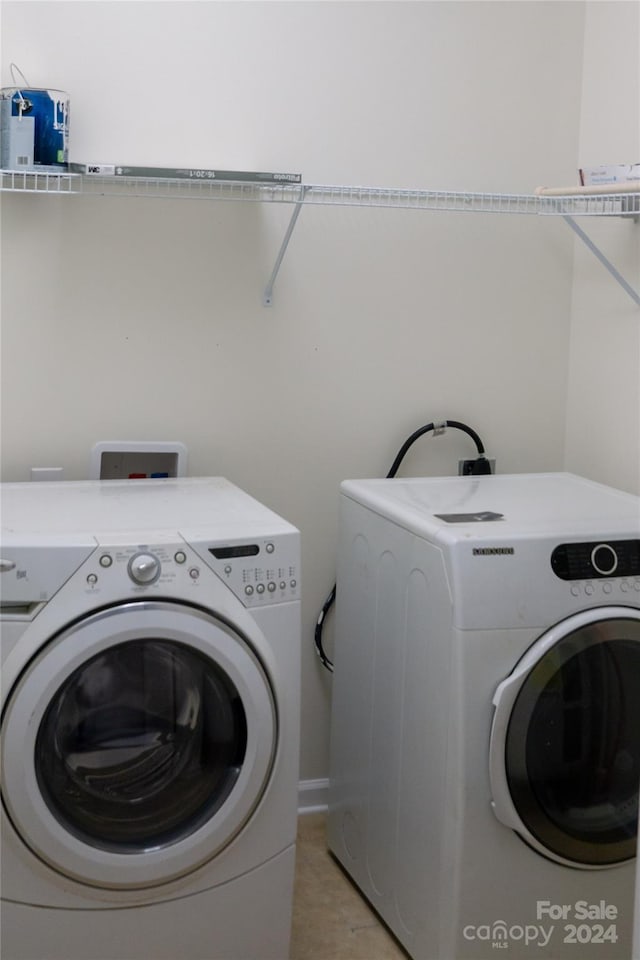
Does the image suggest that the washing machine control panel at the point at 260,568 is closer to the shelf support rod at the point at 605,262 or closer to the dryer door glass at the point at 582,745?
the dryer door glass at the point at 582,745

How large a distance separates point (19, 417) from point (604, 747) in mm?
1405

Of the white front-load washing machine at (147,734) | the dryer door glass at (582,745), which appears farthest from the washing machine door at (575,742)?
the white front-load washing machine at (147,734)

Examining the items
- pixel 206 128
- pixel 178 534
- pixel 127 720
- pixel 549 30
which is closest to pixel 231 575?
pixel 178 534

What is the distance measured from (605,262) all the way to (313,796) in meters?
1.52

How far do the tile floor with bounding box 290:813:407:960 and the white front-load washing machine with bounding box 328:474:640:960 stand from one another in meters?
0.08

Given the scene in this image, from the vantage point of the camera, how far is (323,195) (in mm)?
2447

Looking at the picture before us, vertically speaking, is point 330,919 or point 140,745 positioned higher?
point 140,745

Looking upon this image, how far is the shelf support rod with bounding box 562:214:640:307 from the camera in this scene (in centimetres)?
247

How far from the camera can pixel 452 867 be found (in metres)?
1.95

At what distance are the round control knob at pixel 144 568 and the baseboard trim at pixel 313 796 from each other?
1149mm

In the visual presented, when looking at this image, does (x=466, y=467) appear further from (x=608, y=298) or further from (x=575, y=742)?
(x=575, y=742)

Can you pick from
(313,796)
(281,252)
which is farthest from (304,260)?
(313,796)

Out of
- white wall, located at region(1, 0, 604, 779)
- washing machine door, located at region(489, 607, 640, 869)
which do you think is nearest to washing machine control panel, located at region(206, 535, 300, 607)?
washing machine door, located at region(489, 607, 640, 869)

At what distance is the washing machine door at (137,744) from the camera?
168 centimetres
